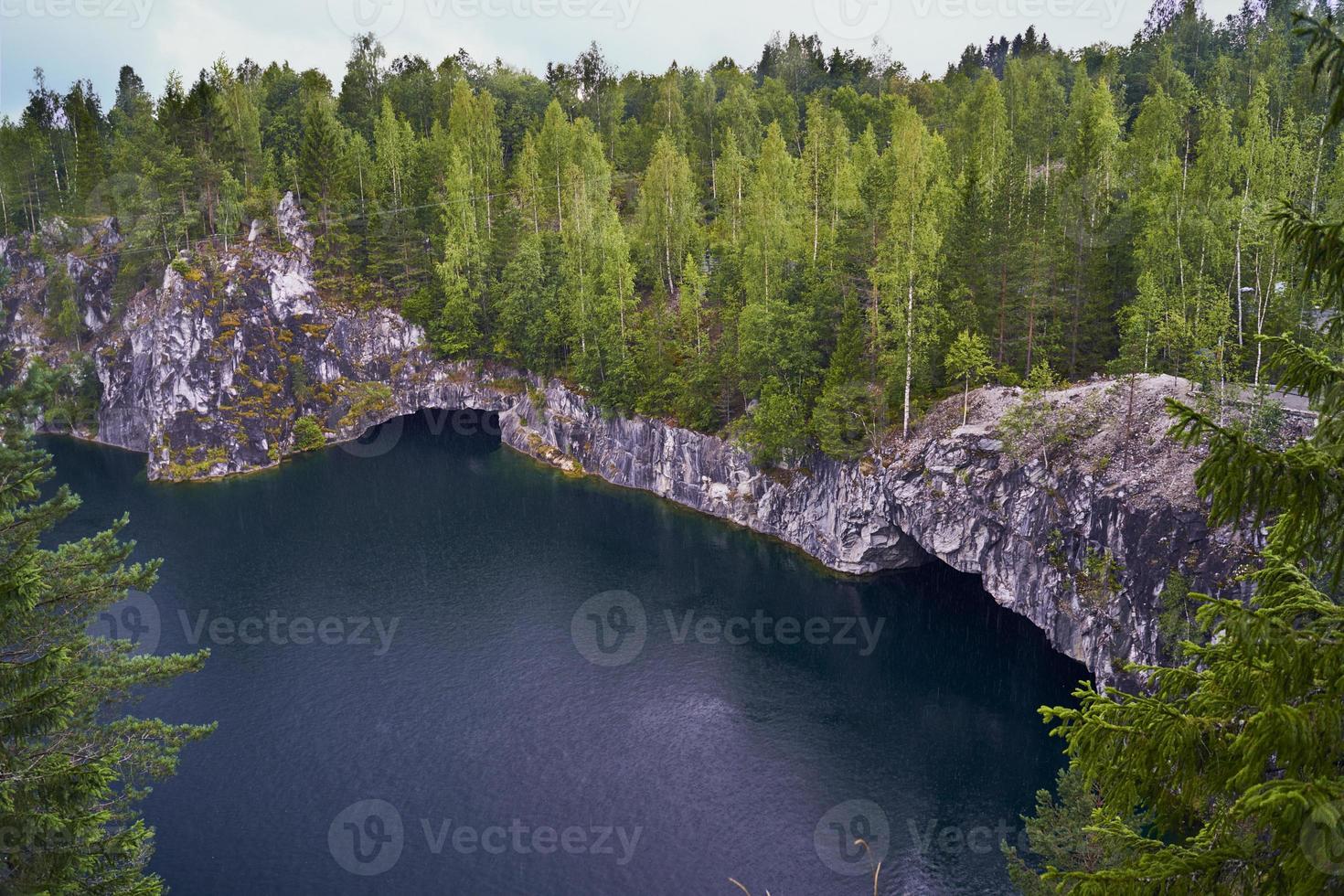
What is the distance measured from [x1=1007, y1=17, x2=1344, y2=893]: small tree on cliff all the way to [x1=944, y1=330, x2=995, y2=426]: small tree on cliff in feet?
143

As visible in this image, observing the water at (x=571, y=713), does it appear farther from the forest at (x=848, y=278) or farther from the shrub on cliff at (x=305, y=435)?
the shrub on cliff at (x=305, y=435)

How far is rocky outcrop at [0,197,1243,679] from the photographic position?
42.6m

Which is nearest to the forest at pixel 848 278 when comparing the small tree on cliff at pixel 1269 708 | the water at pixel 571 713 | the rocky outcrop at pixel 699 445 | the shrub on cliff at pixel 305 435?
the small tree on cliff at pixel 1269 708

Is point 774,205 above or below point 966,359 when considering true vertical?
above

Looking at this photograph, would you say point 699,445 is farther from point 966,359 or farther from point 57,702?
point 57,702

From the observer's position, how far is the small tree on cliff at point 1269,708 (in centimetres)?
812

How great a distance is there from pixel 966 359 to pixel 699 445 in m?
24.6

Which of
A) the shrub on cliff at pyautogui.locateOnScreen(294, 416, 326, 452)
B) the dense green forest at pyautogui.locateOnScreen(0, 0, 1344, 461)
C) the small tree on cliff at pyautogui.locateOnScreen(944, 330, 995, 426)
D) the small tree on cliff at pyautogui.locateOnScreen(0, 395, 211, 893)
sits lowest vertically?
the small tree on cliff at pyautogui.locateOnScreen(0, 395, 211, 893)

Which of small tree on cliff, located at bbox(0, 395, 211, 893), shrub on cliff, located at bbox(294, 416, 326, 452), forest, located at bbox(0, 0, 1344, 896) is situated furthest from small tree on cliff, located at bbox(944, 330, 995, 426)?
shrub on cliff, located at bbox(294, 416, 326, 452)

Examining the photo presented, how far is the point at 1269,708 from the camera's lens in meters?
8.20

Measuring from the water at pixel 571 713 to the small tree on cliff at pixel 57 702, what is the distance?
16926 mm

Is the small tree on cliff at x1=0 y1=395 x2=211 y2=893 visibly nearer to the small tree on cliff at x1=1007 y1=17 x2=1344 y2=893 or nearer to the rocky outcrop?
the small tree on cliff at x1=1007 y1=17 x2=1344 y2=893

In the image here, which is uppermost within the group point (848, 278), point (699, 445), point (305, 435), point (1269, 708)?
point (848, 278)

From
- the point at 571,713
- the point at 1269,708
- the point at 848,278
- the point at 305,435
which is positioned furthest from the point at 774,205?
the point at 1269,708
